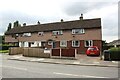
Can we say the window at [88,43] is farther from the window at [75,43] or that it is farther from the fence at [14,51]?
the fence at [14,51]

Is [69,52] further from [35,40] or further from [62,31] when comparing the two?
[35,40]

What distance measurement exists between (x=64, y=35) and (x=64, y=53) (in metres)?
17.9

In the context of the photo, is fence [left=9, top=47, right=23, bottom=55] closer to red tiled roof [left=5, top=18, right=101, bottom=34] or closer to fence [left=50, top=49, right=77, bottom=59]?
fence [left=50, top=49, right=77, bottom=59]

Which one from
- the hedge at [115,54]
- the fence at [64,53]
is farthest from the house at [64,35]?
the hedge at [115,54]

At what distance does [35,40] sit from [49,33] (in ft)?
16.0

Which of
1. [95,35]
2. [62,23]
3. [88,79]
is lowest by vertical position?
[88,79]

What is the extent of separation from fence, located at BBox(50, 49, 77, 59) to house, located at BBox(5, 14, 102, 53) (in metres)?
13.7

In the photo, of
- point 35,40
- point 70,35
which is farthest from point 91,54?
point 35,40

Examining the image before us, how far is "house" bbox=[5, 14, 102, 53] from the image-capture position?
42750 mm

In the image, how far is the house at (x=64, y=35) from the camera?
4275 centimetres

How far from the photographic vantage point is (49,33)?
49.5 meters

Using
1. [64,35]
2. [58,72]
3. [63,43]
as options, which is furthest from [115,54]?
[64,35]

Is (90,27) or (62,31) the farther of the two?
(62,31)

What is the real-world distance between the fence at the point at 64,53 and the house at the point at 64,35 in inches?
541
